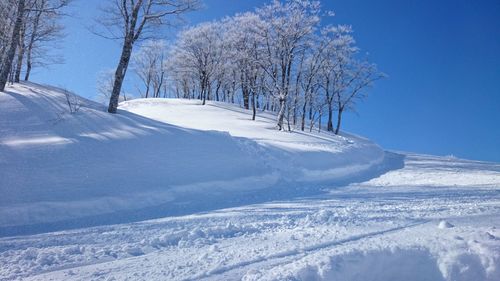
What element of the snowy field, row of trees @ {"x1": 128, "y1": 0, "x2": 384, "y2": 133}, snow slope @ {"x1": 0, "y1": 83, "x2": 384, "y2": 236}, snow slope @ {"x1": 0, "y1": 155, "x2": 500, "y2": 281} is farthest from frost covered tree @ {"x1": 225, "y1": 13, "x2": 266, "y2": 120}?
snow slope @ {"x1": 0, "y1": 155, "x2": 500, "y2": 281}

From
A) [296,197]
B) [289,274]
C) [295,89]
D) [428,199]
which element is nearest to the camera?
[289,274]

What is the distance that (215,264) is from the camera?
365cm

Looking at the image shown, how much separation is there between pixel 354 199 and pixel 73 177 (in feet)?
21.1

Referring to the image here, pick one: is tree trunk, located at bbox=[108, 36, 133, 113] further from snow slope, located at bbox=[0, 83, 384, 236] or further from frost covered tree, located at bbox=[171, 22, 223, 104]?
frost covered tree, located at bbox=[171, 22, 223, 104]

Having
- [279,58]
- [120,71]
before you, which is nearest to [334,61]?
[279,58]

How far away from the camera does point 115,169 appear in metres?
7.52

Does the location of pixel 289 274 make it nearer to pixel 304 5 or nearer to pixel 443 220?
pixel 443 220

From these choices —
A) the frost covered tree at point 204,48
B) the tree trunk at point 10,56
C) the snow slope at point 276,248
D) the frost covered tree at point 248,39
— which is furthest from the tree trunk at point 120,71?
the frost covered tree at point 204,48

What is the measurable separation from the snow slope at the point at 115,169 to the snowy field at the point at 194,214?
0.03 meters

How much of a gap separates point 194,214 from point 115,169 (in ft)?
9.27

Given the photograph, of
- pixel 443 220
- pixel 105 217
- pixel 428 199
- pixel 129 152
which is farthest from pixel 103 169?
pixel 428 199

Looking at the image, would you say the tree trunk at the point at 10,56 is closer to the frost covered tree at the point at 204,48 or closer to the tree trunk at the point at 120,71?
the tree trunk at the point at 120,71

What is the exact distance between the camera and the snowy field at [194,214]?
12.3 ft

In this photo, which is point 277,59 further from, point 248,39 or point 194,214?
point 194,214
